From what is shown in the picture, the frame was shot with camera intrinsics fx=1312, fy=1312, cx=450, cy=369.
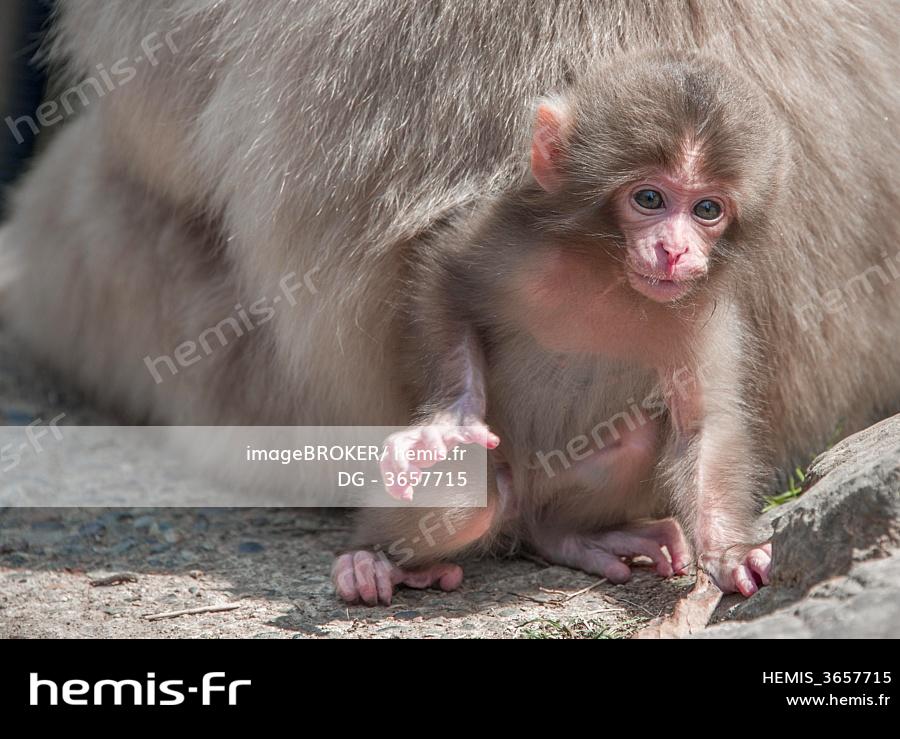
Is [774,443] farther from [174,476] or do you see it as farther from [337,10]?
[174,476]

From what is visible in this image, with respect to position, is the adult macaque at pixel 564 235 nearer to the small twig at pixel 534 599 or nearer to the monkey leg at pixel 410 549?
the monkey leg at pixel 410 549

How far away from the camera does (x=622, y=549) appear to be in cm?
297

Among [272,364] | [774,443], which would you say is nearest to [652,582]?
[774,443]

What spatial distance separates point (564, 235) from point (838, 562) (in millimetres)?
826

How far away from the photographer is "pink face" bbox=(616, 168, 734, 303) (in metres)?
2.45

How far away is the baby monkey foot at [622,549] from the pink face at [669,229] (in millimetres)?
668

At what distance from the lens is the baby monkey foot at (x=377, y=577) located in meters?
2.79

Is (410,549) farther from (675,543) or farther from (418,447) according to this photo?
(675,543)

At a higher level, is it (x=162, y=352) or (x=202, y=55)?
(x=202, y=55)

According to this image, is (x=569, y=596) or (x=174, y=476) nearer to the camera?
(x=569, y=596)

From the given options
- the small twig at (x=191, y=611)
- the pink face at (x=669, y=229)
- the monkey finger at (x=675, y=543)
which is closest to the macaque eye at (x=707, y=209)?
the pink face at (x=669, y=229)

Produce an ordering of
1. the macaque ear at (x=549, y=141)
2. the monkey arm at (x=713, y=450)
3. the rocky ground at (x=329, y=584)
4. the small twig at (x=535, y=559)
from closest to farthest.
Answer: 1. the rocky ground at (x=329, y=584)
2. the macaque ear at (x=549, y=141)
3. the monkey arm at (x=713, y=450)
4. the small twig at (x=535, y=559)
